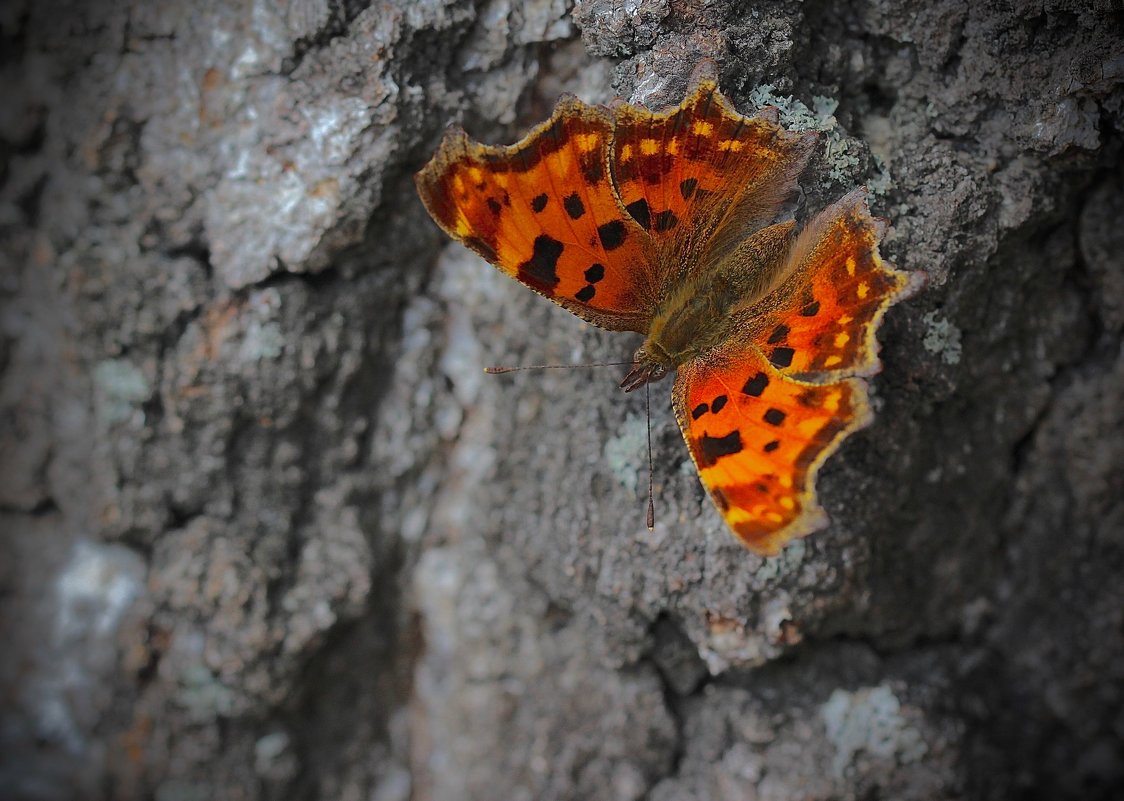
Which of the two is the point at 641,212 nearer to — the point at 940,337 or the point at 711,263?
the point at 711,263

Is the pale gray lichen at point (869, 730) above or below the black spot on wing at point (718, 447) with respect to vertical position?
below

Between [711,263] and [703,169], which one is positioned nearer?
[703,169]

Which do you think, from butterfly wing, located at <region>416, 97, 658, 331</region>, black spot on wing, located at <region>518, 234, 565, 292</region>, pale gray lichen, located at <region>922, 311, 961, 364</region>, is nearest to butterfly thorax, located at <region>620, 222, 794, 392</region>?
butterfly wing, located at <region>416, 97, 658, 331</region>

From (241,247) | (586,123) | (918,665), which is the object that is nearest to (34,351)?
(241,247)

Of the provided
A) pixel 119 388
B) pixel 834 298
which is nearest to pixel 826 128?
pixel 834 298

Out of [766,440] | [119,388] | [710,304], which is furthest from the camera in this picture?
[119,388]

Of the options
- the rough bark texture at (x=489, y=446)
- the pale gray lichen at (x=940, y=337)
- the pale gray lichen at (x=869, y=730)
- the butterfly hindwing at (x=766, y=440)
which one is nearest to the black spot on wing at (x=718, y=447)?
the butterfly hindwing at (x=766, y=440)

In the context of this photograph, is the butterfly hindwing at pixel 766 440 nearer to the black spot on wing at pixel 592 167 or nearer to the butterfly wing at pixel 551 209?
the butterfly wing at pixel 551 209

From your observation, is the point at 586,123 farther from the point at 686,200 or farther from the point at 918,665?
the point at 918,665
